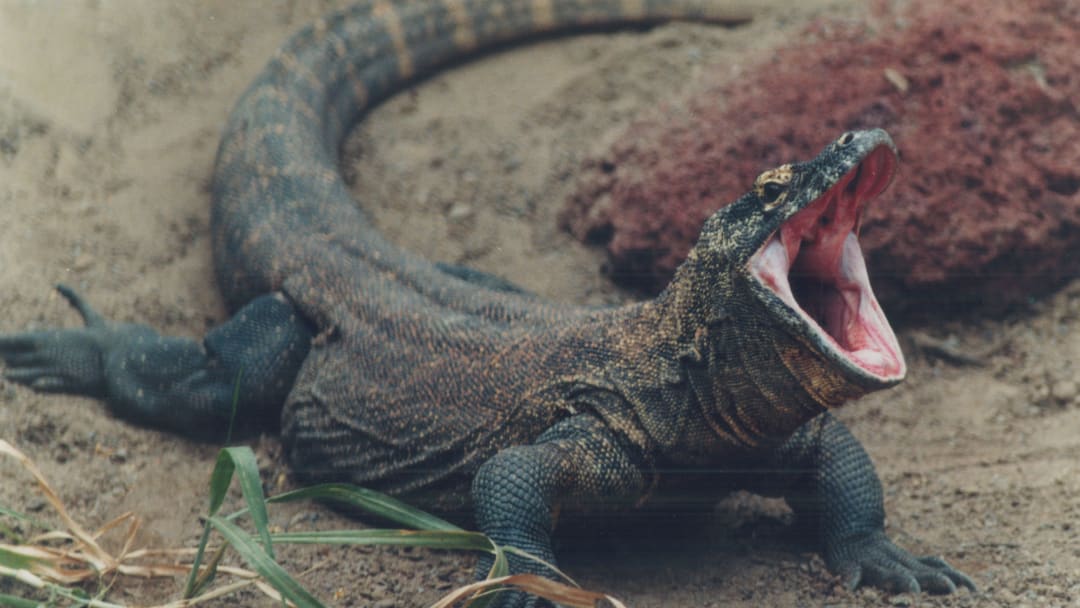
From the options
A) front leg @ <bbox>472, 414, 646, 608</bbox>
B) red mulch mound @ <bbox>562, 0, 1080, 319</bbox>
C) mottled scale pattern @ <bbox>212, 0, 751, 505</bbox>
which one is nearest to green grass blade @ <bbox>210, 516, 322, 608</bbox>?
front leg @ <bbox>472, 414, 646, 608</bbox>

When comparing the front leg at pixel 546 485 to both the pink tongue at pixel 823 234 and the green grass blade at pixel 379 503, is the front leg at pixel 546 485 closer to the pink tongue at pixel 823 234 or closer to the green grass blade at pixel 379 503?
the green grass blade at pixel 379 503

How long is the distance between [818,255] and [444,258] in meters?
2.83

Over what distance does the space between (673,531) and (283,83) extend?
3.58 metres

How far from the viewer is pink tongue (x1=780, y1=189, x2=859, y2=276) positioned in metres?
3.67

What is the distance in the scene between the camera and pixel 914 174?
5.59 metres

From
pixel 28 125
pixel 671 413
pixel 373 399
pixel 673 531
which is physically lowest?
pixel 673 531

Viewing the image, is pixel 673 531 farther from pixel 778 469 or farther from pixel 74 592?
pixel 74 592

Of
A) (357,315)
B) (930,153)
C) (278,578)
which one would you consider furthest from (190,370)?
(930,153)

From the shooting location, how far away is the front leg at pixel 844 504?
411 centimetres

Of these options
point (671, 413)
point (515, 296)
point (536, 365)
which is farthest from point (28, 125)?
point (671, 413)

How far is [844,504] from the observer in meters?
4.32

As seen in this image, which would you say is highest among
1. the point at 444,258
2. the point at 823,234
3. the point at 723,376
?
the point at 823,234

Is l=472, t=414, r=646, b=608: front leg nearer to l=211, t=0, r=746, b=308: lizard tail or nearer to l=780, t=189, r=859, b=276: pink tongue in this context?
l=780, t=189, r=859, b=276: pink tongue

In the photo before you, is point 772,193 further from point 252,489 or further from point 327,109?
point 327,109
